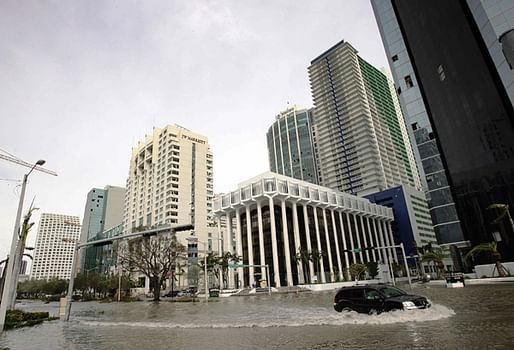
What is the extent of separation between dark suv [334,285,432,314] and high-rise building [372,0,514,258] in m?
24.5

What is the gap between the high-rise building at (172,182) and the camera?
107562 millimetres

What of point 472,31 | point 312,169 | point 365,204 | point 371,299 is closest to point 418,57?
point 472,31

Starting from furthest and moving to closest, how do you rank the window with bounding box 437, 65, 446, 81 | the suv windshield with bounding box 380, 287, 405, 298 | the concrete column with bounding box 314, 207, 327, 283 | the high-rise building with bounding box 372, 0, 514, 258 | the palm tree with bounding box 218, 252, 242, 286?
1. the concrete column with bounding box 314, 207, 327, 283
2. the palm tree with bounding box 218, 252, 242, 286
3. the window with bounding box 437, 65, 446, 81
4. the high-rise building with bounding box 372, 0, 514, 258
5. the suv windshield with bounding box 380, 287, 405, 298

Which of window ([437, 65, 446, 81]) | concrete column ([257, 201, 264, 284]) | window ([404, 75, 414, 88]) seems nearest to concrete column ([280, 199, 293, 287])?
concrete column ([257, 201, 264, 284])

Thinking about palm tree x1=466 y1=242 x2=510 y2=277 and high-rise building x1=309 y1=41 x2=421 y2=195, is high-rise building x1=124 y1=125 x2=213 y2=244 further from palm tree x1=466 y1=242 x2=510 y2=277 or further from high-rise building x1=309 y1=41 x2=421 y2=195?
palm tree x1=466 y1=242 x2=510 y2=277

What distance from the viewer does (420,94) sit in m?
55.6

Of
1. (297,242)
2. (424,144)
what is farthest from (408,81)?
(297,242)

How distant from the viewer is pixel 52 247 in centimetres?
16900

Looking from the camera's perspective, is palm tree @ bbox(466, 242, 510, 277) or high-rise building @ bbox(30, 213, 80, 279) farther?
high-rise building @ bbox(30, 213, 80, 279)

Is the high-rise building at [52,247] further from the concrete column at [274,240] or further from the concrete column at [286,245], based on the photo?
the concrete column at [286,245]

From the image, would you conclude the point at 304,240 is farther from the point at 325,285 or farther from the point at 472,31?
the point at 472,31

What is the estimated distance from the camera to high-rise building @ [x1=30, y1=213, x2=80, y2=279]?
16600 cm

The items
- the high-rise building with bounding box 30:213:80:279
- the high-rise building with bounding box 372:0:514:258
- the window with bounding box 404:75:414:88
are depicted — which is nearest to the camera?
the high-rise building with bounding box 372:0:514:258

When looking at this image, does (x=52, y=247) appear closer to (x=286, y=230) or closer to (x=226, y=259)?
(x=226, y=259)
